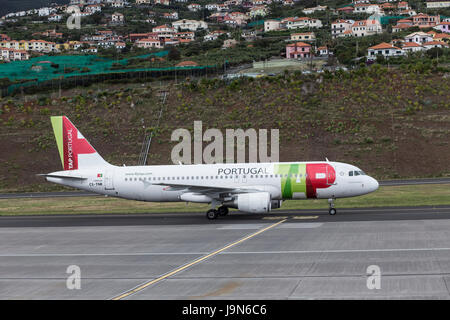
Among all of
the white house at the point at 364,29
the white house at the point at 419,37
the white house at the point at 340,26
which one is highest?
the white house at the point at 340,26

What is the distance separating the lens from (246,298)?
17.1m

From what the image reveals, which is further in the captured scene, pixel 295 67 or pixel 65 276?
pixel 295 67

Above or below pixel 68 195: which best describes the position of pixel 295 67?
above

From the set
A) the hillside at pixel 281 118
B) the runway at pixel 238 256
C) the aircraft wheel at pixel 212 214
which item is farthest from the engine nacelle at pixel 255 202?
the hillside at pixel 281 118

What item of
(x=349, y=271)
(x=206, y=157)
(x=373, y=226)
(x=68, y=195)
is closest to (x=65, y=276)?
(x=349, y=271)

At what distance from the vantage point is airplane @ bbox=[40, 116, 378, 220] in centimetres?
3903

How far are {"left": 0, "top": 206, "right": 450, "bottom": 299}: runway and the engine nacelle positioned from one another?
105cm

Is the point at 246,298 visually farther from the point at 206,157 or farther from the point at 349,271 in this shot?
the point at 206,157

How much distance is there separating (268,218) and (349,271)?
1857 centimetres

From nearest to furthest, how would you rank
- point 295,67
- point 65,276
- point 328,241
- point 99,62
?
point 65,276 < point 328,241 < point 295,67 < point 99,62

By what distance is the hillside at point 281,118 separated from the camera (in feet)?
237

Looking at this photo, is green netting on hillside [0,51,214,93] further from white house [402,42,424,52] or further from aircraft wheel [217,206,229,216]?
aircraft wheel [217,206,229,216]

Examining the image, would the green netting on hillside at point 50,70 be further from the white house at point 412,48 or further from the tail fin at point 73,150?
the tail fin at point 73,150

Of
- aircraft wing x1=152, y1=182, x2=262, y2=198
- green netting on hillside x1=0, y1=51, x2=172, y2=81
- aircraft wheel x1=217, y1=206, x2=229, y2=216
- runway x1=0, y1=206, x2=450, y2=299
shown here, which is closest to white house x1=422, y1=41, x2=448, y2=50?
green netting on hillside x1=0, y1=51, x2=172, y2=81
